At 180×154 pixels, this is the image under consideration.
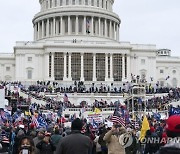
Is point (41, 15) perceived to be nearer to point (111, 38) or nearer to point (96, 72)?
point (111, 38)

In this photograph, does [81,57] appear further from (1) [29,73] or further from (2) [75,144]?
(2) [75,144]

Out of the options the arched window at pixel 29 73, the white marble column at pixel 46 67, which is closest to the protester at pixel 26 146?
the white marble column at pixel 46 67

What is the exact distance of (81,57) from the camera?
9475 centimetres

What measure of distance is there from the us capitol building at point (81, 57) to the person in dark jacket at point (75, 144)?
78.8m

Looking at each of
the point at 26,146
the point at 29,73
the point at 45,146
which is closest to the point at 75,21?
the point at 29,73

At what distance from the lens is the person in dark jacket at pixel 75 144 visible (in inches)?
357

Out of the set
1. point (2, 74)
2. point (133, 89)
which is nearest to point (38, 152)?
point (133, 89)

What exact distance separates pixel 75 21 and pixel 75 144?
101m

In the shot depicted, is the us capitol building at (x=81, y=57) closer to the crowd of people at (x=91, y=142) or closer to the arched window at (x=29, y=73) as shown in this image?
the arched window at (x=29, y=73)

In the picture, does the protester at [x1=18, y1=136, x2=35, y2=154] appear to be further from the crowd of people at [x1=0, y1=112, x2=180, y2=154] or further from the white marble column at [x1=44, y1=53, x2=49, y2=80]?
the white marble column at [x1=44, y1=53, x2=49, y2=80]

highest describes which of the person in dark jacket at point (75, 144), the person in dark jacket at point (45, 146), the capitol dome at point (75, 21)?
the capitol dome at point (75, 21)

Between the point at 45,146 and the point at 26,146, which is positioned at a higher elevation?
the point at 26,146

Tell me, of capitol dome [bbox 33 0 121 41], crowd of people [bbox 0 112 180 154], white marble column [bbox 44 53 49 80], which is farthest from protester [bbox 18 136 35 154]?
capitol dome [bbox 33 0 121 41]

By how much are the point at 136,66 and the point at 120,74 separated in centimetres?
451
